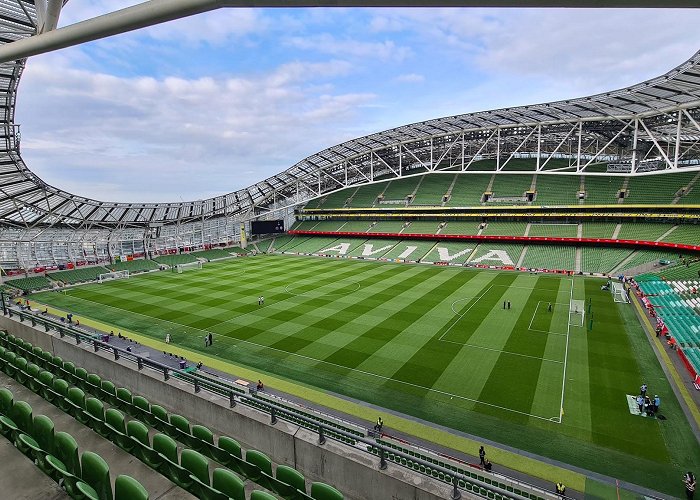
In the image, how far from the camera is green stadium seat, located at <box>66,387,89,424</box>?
27.7 feet

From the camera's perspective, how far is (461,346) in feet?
77.2

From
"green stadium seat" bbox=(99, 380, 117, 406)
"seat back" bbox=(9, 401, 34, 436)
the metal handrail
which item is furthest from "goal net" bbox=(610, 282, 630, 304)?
"seat back" bbox=(9, 401, 34, 436)

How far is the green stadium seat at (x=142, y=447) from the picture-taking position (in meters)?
6.81

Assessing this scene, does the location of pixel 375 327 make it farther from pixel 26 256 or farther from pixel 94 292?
pixel 26 256

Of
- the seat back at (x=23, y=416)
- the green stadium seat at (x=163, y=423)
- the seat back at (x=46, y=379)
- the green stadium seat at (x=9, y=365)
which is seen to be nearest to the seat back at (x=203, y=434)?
the green stadium seat at (x=163, y=423)

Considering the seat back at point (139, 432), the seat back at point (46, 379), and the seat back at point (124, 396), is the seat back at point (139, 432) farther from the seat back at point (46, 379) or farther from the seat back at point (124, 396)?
the seat back at point (46, 379)

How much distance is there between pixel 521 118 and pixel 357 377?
138 ft

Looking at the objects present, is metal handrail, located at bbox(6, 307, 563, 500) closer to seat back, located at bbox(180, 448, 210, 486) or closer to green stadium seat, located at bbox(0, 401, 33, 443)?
seat back, located at bbox(180, 448, 210, 486)

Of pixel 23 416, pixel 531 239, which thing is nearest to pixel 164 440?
pixel 23 416

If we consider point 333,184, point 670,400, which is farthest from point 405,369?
point 333,184

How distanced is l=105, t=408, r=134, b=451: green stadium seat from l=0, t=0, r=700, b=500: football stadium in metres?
0.11

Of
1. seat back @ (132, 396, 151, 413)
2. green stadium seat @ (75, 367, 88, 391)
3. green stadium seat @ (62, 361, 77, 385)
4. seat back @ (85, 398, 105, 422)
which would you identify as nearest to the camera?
seat back @ (85, 398, 105, 422)

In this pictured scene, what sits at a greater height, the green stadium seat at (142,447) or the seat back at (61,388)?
the seat back at (61,388)

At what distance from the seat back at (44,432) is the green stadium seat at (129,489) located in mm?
2751
